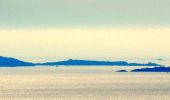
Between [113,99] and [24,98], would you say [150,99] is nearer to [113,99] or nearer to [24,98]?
[113,99]

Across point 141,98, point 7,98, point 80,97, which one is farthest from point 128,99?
point 7,98

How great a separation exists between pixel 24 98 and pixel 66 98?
994 centimetres

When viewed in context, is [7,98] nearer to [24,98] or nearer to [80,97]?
[24,98]

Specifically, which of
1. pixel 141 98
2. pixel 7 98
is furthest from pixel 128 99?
pixel 7 98

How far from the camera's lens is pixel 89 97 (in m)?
177

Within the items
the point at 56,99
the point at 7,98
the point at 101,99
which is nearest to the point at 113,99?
the point at 101,99

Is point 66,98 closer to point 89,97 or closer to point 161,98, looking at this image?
point 89,97

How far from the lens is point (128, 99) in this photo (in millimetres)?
167000

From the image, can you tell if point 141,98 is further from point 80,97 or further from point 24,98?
point 24,98

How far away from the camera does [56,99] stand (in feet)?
561

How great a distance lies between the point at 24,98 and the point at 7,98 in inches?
159

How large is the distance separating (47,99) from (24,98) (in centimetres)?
632

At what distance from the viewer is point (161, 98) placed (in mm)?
171125

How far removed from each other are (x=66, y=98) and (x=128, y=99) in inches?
626
